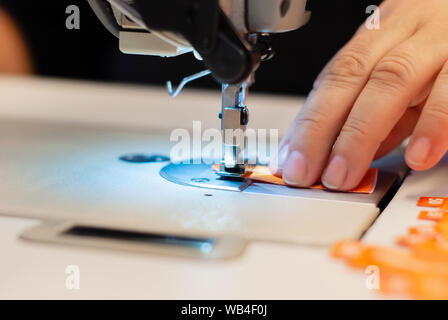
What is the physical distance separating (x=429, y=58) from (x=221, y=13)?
369 millimetres

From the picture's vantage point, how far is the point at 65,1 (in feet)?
7.73

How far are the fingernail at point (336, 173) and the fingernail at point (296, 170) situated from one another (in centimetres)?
3

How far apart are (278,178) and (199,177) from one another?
0.12 m

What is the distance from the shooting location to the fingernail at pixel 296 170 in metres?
0.86

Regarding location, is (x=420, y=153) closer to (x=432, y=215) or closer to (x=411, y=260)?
(x=432, y=215)

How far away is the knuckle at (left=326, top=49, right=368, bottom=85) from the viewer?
Result: 918 millimetres

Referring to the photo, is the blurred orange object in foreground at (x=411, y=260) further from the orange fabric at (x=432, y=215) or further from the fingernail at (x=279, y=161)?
the fingernail at (x=279, y=161)

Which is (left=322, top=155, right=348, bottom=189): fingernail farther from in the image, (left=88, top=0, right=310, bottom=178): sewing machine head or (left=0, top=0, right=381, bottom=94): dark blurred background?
(left=0, top=0, right=381, bottom=94): dark blurred background

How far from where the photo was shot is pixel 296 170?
86 cm

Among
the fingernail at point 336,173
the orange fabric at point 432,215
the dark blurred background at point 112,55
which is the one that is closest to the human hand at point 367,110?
the fingernail at point 336,173

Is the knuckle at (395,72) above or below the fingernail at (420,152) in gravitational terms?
above

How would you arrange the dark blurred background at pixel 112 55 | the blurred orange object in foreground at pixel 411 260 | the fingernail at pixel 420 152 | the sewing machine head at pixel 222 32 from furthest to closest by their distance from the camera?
the dark blurred background at pixel 112 55
the fingernail at pixel 420 152
the sewing machine head at pixel 222 32
the blurred orange object in foreground at pixel 411 260

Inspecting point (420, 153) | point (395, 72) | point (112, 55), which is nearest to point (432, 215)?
point (420, 153)
